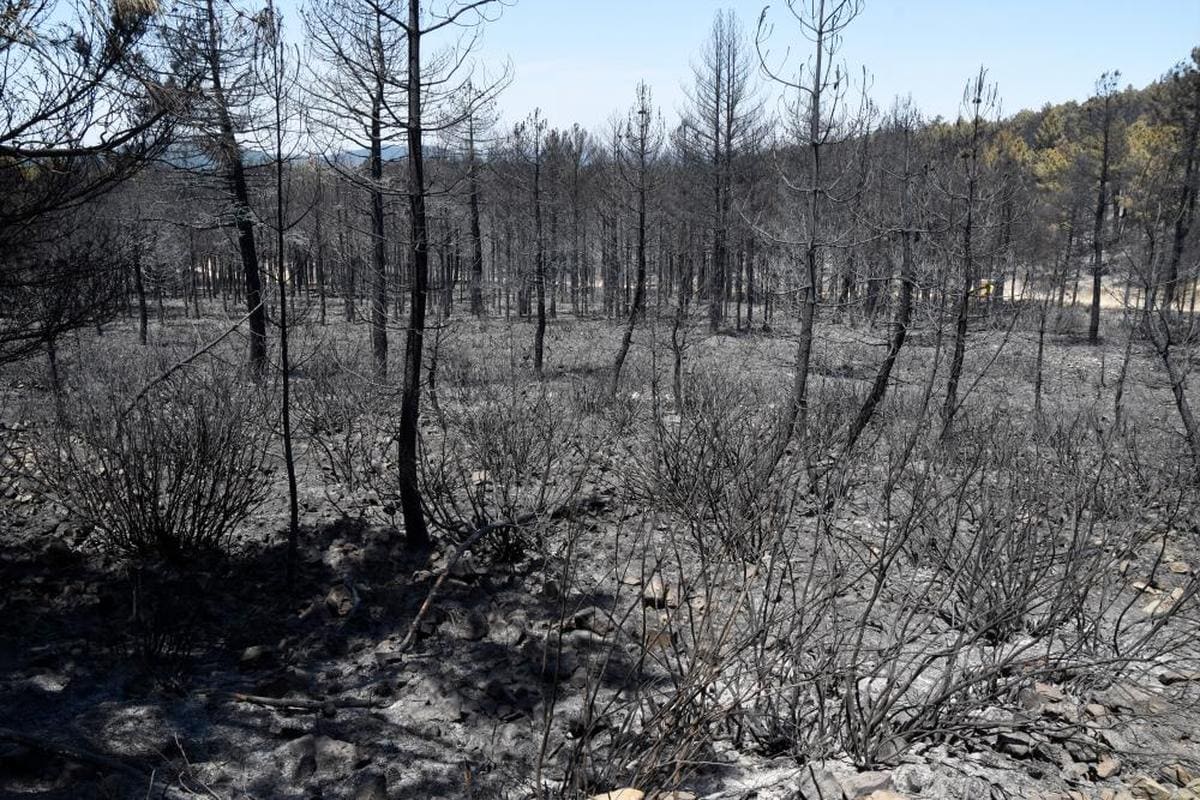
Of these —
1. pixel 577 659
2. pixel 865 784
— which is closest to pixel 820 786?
pixel 865 784

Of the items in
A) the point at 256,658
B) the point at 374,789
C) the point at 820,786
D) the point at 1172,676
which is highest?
the point at 820,786

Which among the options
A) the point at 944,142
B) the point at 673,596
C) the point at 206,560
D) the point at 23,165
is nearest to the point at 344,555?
the point at 206,560

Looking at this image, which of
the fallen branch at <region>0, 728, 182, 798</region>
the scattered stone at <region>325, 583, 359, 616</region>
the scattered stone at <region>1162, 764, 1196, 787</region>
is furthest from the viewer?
the scattered stone at <region>325, 583, 359, 616</region>

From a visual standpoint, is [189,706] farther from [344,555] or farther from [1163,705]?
[1163,705]

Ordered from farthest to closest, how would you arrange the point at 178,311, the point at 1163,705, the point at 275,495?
the point at 178,311, the point at 275,495, the point at 1163,705

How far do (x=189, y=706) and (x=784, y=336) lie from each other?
28.8 meters

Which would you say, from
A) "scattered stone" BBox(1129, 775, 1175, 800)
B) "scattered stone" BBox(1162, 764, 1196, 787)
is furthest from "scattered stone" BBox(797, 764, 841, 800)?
"scattered stone" BBox(1162, 764, 1196, 787)

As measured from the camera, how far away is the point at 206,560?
6.02 metres

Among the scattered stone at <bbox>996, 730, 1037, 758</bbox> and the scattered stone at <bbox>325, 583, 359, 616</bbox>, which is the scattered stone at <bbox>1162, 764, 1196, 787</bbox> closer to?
the scattered stone at <bbox>996, 730, 1037, 758</bbox>

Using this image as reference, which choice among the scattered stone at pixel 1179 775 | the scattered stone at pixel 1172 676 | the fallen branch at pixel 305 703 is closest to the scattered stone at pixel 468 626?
the fallen branch at pixel 305 703

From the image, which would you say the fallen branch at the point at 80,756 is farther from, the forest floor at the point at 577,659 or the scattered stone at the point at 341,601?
the scattered stone at the point at 341,601

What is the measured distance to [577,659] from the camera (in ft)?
14.8

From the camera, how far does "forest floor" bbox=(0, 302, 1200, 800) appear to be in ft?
9.86

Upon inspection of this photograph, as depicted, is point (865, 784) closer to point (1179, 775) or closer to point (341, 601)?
point (1179, 775)
